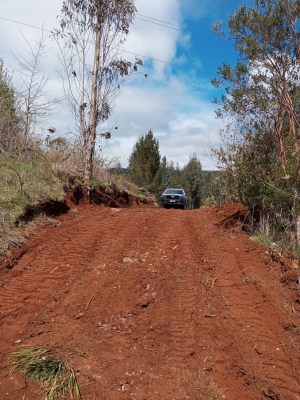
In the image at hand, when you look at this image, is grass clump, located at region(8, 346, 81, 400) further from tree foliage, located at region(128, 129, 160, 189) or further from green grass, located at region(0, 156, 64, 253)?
tree foliage, located at region(128, 129, 160, 189)

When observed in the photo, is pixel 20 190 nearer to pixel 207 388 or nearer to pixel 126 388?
pixel 126 388

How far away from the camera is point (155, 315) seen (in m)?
4.13

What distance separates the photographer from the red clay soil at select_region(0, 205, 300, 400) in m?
3.08

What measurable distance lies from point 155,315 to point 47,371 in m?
1.48

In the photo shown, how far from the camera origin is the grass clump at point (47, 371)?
9.53 feet

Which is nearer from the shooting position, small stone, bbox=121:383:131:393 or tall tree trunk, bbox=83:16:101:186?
small stone, bbox=121:383:131:393

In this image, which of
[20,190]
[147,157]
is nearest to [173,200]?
[20,190]

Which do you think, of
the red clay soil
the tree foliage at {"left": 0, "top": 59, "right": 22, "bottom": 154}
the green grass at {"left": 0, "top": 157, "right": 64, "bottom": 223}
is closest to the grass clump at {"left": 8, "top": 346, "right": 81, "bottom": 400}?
the red clay soil

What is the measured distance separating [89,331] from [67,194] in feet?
19.8

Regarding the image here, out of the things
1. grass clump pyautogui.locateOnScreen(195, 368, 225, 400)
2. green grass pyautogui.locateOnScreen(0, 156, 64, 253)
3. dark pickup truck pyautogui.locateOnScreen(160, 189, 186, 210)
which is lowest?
grass clump pyautogui.locateOnScreen(195, 368, 225, 400)

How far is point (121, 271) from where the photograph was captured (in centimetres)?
527

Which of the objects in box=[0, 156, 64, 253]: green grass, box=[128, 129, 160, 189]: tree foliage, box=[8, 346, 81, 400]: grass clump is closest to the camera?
box=[8, 346, 81, 400]: grass clump

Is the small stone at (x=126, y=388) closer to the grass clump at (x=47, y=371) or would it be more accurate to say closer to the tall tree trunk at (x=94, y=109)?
the grass clump at (x=47, y=371)

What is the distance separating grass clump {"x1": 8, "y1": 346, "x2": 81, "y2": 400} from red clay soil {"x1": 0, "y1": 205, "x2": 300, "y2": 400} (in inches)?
2.7
